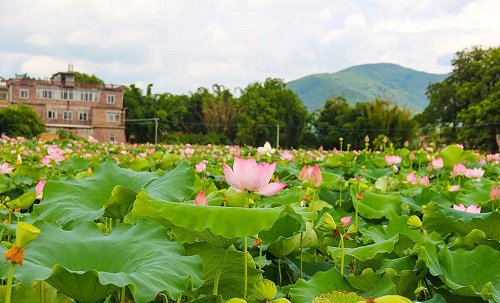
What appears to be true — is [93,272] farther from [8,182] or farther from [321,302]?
[8,182]

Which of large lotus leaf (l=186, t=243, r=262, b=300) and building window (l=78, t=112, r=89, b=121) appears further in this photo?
building window (l=78, t=112, r=89, b=121)

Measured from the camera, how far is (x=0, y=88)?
4138cm

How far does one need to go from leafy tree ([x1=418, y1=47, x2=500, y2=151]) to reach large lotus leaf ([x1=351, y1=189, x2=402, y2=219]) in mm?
22827

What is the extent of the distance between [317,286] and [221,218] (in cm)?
20

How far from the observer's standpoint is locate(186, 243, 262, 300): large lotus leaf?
0.88 metres

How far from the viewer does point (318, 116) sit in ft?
123

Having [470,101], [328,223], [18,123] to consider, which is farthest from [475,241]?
[470,101]

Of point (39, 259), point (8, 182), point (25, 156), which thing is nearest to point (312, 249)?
point (39, 259)

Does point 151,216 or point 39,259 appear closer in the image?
point 39,259

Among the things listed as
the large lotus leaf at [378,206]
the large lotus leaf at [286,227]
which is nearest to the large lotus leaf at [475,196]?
the large lotus leaf at [378,206]

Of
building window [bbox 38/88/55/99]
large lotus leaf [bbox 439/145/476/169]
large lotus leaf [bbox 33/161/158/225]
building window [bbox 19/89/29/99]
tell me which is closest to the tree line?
building window [bbox 38/88/55/99]

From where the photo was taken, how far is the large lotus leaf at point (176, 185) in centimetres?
111

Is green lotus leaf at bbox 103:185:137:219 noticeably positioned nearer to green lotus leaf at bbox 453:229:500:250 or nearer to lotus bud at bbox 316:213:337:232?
lotus bud at bbox 316:213:337:232

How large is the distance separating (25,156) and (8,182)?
1.94 m
